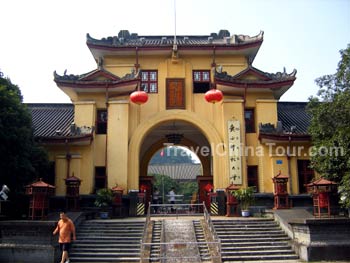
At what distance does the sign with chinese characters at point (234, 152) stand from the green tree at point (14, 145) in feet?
26.5

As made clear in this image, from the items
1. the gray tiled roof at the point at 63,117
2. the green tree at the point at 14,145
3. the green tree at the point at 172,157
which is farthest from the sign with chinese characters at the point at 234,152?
the green tree at the point at 172,157

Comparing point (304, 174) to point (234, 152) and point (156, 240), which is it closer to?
point (234, 152)

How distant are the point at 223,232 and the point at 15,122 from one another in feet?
26.1

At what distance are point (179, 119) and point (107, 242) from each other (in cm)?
760

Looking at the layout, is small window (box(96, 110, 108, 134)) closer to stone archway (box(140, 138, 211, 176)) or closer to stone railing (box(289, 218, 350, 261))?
stone archway (box(140, 138, 211, 176))

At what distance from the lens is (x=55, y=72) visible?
18.4 meters

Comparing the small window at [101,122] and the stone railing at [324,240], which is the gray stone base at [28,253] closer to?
the stone railing at [324,240]

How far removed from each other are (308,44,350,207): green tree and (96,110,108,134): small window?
902 cm

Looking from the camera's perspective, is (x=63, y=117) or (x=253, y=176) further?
(x=63, y=117)

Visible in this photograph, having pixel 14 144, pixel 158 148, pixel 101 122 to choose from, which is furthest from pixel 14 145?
pixel 158 148

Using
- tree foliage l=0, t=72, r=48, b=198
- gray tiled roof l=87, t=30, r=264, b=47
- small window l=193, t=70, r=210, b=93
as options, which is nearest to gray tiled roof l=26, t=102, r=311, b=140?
tree foliage l=0, t=72, r=48, b=198

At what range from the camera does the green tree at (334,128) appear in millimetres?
13109

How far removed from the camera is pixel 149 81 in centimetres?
1956

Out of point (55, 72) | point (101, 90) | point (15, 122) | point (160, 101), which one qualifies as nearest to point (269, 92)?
point (160, 101)
